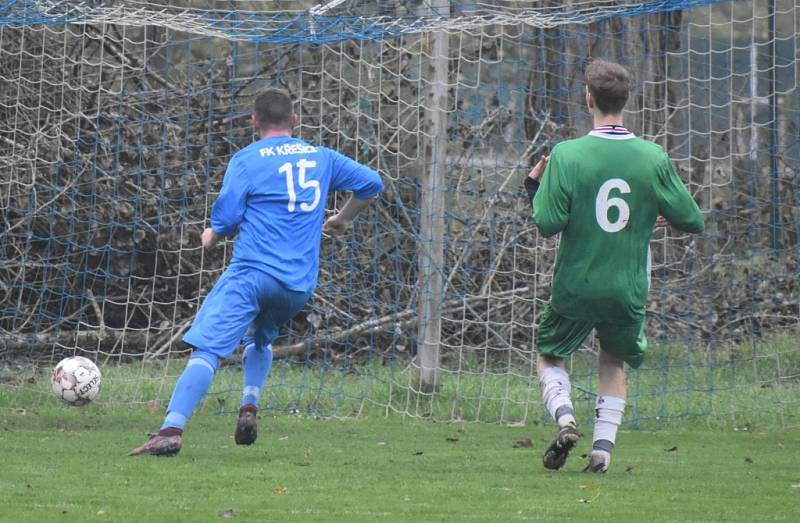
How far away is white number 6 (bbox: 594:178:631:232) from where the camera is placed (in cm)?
579

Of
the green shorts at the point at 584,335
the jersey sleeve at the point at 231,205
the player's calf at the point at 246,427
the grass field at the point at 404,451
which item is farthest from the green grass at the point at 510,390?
the jersey sleeve at the point at 231,205

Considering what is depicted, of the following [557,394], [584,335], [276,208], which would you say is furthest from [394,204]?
[557,394]

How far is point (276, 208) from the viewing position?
6.59 meters

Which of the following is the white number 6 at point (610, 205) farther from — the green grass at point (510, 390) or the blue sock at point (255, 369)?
the green grass at point (510, 390)

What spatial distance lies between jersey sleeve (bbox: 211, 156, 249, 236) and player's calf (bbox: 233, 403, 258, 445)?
0.90 metres

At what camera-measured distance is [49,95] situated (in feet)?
36.2

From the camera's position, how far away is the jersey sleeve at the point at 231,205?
21.3ft

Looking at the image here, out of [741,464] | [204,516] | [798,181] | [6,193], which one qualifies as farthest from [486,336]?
[204,516]

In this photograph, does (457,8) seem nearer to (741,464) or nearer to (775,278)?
(775,278)

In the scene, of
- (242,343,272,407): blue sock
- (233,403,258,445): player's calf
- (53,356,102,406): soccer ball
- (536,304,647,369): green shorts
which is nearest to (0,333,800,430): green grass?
(53,356,102,406): soccer ball

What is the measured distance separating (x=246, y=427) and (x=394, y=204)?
4.10m

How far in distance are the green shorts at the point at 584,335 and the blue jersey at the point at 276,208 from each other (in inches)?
50.3

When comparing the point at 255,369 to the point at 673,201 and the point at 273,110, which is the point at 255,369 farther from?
the point at 673,201

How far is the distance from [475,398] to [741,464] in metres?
2.80
